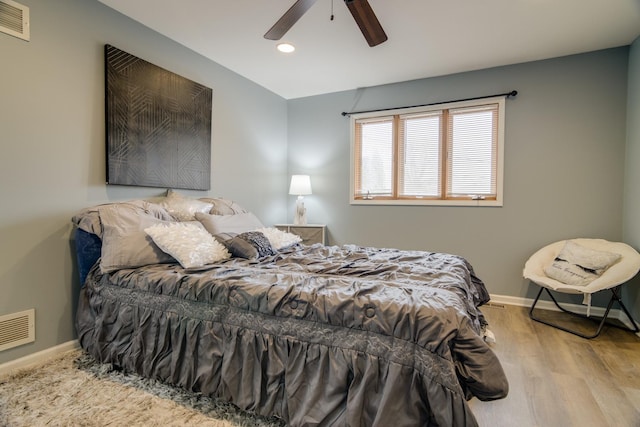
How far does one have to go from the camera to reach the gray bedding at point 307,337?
1.22m

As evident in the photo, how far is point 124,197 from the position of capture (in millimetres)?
2564

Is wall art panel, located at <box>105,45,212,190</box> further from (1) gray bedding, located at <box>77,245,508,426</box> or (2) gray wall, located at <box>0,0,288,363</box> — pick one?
(1) gray bedding, located at <box>77,245,508,426</box>

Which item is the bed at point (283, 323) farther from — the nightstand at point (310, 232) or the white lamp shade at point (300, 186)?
the white lamp shade at point (300, 186)

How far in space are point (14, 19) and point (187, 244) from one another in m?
1.74

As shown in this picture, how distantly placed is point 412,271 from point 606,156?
266 centimetres

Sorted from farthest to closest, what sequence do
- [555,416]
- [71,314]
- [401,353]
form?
[71,314] < [555,416] < [401,353]

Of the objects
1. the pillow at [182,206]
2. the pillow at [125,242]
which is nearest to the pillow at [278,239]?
the pillow at [182,206]

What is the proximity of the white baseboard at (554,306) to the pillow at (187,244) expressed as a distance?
118 inches

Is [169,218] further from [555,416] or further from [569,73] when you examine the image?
[569,73]

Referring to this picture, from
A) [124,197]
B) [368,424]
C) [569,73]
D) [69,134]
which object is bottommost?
[368,424]

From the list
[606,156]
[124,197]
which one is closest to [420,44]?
[606,156]

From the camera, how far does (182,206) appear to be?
9.01 feet

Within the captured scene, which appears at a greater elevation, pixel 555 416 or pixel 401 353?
pixel 401 353

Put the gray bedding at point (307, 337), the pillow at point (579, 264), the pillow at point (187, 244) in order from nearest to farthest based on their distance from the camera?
the gray bedding at point (307, 337) < the pillow at point (187, 244) < the pillow at point (579, 264)
